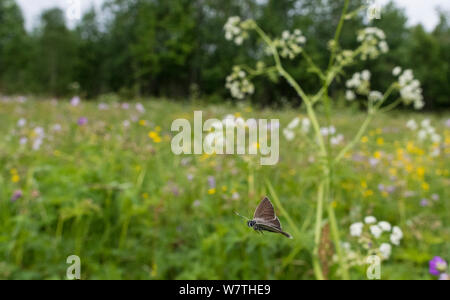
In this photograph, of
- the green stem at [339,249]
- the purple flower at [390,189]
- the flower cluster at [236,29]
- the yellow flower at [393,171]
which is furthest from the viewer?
the yellow flower at [393,171]

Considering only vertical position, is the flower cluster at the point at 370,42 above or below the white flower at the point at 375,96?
above

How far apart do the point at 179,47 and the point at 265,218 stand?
11994mm

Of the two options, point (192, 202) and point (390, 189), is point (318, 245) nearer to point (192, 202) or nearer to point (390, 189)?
point (192, 202)

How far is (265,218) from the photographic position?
1.02 ft

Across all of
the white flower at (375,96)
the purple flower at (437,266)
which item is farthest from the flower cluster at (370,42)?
the purple flower at (437,266)

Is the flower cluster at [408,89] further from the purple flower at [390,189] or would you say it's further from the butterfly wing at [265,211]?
the butterfly wing at [265,211]

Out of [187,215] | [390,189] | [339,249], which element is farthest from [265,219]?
[390,189]

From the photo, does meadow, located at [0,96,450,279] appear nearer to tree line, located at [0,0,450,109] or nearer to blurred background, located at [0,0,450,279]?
blurred background, located at [0,0,450,279]

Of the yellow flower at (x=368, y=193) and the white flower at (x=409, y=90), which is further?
the yellow flower at (x=368, y=193)

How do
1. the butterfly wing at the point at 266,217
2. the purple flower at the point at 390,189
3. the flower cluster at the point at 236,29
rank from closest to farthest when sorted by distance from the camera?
the butterfly wing at the point at 266,217, the flower cluster at the point at 236,29, the purple flower at the point at 390,189

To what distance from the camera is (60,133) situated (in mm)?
2455

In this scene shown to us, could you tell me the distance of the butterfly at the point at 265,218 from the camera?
30 cm
